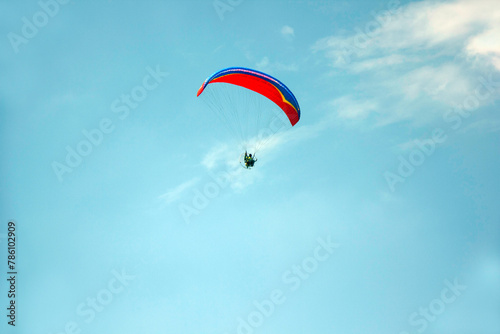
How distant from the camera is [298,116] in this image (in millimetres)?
45219

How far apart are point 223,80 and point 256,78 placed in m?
2.59

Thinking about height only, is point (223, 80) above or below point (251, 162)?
above

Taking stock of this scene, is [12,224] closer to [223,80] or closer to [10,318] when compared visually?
[10,318]

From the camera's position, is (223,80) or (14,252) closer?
(14,252)

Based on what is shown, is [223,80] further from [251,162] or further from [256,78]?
[251,162]

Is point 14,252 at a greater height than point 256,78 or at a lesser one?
lesser

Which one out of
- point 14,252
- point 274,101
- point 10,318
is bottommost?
point 10,318

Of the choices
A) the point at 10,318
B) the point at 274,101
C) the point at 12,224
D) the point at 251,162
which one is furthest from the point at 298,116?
the point at 10,318

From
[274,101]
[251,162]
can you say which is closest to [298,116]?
[274,101]

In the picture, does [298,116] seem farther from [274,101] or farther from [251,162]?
[251,162]

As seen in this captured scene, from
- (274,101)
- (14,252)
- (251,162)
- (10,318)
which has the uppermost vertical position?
(274,101)

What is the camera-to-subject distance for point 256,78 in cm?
4344

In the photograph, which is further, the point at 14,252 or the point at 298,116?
the point at 298,116

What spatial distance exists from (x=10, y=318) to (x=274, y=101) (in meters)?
25.4
